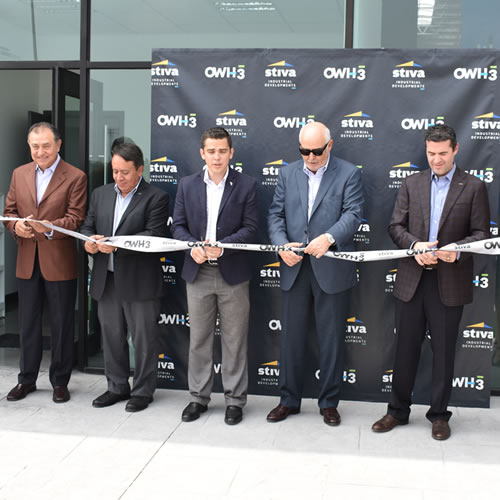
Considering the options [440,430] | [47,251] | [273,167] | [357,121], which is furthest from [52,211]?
[440,430]

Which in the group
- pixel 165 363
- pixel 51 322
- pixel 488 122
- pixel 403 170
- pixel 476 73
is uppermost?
pixel 476 73

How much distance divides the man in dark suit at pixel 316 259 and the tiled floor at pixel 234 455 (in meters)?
0.28

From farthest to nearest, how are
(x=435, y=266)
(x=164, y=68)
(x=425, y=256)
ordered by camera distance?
(x=164, y=68) < (x=435, y=266) < (x=425, y=256)

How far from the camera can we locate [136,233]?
4234mm

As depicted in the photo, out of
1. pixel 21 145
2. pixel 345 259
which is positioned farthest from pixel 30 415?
pixel 21 145

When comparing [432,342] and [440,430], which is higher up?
[432,342]

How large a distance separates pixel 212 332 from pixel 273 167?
1.25m

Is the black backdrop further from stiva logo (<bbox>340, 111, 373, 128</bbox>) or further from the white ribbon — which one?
the white ribbon

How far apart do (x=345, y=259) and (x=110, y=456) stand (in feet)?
6.00

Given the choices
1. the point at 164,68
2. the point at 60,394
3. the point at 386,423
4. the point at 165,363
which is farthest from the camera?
the point at 165,363

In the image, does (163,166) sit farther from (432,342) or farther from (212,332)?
(432,342)

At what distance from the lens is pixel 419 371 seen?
14.6ft

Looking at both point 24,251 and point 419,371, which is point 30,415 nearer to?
point 24,251

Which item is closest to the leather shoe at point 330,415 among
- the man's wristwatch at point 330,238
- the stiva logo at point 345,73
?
the man's wristwatch at point 330,238
